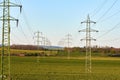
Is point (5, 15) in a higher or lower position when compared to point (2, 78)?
higher

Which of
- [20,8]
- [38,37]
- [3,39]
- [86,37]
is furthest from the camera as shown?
[38,37]

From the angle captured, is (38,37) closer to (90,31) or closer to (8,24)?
(90,31)

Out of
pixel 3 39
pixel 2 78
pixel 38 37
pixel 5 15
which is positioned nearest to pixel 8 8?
pixel 5 15

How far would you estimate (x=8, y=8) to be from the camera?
36.3 metres

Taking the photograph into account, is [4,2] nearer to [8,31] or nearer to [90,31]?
[8,31]

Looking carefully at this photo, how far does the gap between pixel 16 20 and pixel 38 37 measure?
79.1m

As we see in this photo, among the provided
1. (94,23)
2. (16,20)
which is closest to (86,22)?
(94,23)

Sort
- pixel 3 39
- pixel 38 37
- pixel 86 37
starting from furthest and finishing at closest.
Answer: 1. pixel 38 37
2. pixel 86 37
3. pixel 3 39

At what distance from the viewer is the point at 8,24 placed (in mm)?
35656

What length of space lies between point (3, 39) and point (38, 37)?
8286 cm

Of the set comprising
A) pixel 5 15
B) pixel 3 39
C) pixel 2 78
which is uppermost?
pixel 5 15

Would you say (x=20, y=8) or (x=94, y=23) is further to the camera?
(x=94, y=23)

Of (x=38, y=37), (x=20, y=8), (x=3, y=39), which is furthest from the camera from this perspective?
(x=38, y=37)

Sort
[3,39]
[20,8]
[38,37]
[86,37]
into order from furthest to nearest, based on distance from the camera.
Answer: [38,37] < [86,37] < [20,8] < [3,39]
